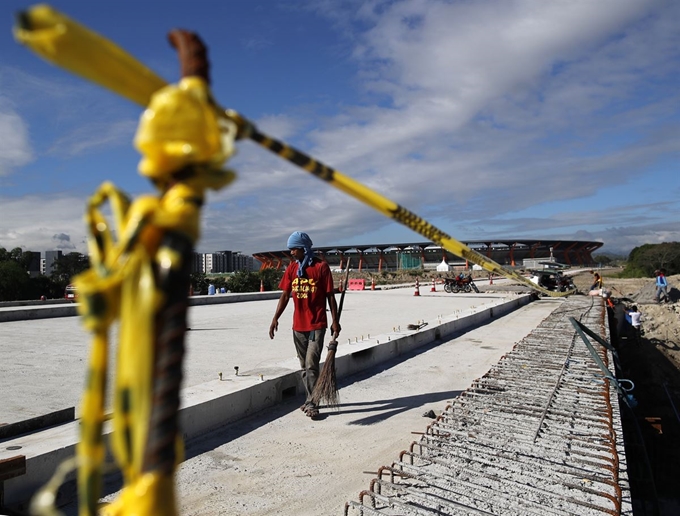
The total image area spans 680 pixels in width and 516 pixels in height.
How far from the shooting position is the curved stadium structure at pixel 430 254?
7275 cm

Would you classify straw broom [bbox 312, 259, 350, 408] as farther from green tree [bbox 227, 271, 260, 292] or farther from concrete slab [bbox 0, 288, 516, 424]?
green tree [bbox 227, 271, 260, 292]

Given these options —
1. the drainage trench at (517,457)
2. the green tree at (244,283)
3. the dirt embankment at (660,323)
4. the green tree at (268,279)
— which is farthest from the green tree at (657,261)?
the drainage trench at (517,457)

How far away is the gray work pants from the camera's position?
5.31 m

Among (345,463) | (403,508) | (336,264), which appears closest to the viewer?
(403,508)

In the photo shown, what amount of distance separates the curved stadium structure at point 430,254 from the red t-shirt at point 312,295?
64065 millimetres

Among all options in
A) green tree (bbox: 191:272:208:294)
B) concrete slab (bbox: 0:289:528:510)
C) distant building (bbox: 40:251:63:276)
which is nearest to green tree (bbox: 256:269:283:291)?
green tree (bbox: 191:272:208:294)

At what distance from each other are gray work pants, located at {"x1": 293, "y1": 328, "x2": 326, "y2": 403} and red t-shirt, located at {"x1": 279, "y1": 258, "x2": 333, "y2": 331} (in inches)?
3.6

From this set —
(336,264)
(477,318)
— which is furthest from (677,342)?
A: (336,264)

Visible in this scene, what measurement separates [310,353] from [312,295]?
62 centimetres

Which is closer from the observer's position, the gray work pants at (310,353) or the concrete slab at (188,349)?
the gray work pants at (310,353)

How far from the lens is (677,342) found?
1664cm

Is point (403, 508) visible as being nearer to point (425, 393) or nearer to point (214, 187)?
point (214, 187)

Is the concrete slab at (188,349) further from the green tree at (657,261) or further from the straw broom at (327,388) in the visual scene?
the green tree at (657,261)

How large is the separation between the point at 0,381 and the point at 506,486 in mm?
6219
